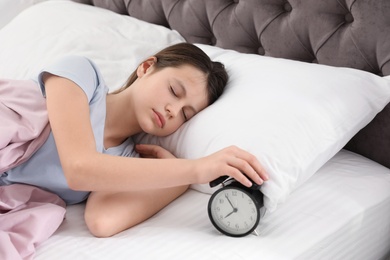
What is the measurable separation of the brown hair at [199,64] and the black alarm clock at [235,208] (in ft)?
1.13

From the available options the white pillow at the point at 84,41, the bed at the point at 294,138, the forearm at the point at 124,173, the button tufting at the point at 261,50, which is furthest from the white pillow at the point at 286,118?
the white pillow at the point at 84,41

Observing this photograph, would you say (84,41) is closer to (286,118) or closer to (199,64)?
(199,64)

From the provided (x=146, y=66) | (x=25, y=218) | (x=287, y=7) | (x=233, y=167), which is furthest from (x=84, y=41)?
(x=233, y=167)

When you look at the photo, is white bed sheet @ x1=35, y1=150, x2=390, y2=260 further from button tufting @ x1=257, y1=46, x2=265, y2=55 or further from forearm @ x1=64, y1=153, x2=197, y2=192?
button tufting @ x1=257, y1=46, x2=265, y2=55

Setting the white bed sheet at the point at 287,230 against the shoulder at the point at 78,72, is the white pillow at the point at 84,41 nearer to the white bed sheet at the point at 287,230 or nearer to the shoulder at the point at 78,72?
the shoulder at the point at 78,72

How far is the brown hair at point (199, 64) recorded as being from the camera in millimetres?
1391

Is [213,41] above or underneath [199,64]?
underneath

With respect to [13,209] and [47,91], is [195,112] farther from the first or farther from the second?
[13,209]

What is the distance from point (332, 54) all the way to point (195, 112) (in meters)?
0.41

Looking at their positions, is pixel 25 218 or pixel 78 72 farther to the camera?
pixel 78 72

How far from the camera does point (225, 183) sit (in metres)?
1.12

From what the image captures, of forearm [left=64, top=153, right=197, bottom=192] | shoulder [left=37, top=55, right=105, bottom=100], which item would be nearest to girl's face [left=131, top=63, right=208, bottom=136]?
shoulder [left=37, top=55, right=105, bottom=100]

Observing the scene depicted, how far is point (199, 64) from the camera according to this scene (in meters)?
1.40

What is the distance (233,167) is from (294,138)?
0.61ft
